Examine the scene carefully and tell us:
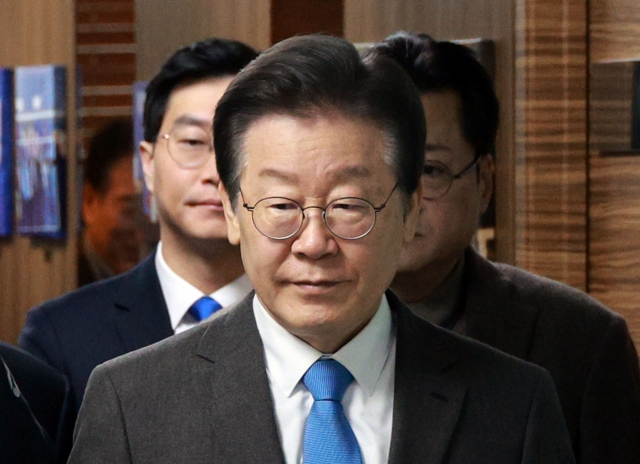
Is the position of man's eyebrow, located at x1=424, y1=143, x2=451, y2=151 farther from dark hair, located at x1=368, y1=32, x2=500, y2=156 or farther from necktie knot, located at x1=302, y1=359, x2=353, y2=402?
necktie knot, located at x1=302, y1=359, x2=353, y2=402

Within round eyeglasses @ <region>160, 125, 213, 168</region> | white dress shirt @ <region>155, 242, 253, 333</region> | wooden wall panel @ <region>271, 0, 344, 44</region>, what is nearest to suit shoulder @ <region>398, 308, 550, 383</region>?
white dress shirt @ <region>155, 242, 253, 333</region>

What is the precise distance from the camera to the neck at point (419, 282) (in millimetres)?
2578

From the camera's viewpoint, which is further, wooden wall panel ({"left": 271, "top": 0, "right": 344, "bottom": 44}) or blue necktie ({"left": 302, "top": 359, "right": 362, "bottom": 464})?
wooden wall panel ({"left": 271, "top": 0, "right": 344, "bottom": 44})

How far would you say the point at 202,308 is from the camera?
115 inches

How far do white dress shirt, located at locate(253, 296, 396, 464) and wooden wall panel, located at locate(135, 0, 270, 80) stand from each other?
2.57 m

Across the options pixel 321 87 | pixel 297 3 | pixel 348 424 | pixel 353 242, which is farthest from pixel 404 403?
pixel 297 3

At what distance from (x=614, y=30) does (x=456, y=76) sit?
3.78ft

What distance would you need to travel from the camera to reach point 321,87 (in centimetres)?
184

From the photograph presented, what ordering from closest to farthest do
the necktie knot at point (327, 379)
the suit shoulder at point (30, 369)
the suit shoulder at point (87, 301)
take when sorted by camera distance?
the necktie knot at point (327, 379), the suit shoulder at point (30, 369), the suit shoulder at point (87, 301)

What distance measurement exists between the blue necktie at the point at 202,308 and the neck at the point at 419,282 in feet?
1.83

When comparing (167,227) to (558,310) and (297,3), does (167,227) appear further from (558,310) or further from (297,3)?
(297,3)

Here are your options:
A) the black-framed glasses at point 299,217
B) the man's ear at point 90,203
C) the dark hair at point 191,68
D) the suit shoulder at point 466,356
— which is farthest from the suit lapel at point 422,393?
the man's ear at point 90,203

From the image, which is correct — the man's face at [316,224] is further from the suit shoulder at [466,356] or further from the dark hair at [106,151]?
the dark hair at [106,151]

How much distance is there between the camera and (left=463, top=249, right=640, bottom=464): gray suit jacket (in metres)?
2.49
